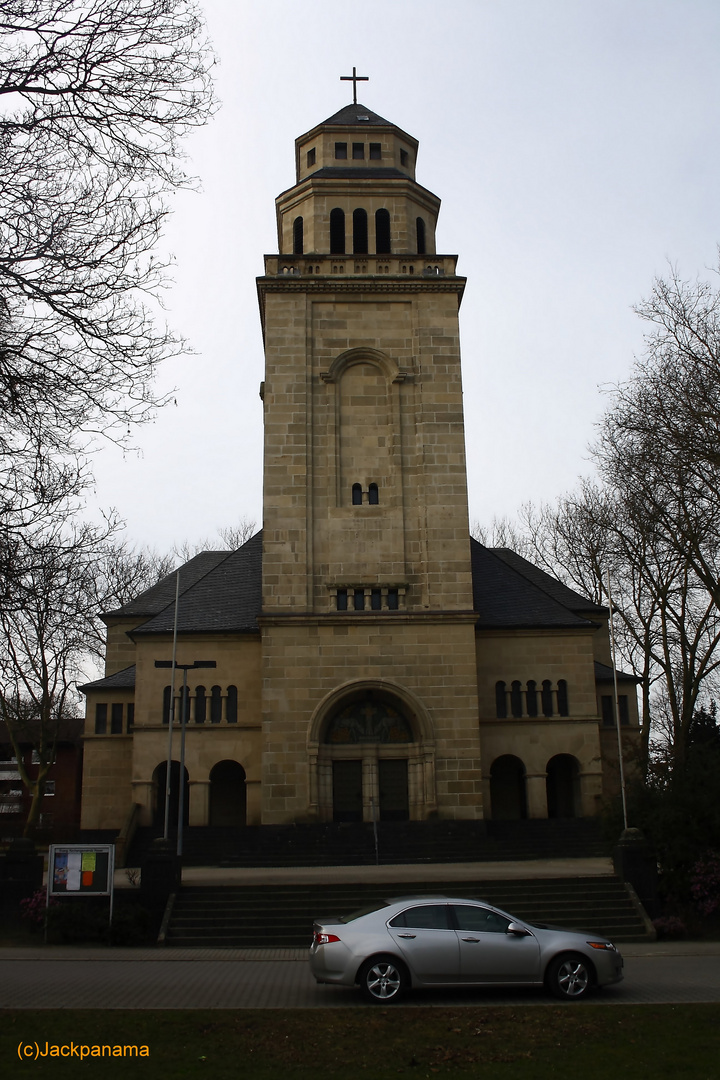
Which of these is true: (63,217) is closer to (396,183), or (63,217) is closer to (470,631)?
(470,631)

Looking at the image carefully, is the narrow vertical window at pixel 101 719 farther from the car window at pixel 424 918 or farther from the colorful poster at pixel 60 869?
the car window at pixel 424 918

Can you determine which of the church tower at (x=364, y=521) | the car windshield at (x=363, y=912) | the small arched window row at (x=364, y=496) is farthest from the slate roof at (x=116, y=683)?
the car windshield at (x=363, y=912)

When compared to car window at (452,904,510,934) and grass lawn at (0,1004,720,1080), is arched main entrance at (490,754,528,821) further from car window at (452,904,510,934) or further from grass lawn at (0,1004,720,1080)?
grass lawn at (0,1004,720,1080)

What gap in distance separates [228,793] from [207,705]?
384cm

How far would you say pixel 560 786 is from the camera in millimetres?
38250

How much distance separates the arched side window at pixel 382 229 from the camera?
3991 cm

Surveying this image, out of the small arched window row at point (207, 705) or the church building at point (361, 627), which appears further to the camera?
the small arched window row at point (207, 705)

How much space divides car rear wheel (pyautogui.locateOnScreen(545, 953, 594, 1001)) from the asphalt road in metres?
0.20

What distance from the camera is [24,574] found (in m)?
11.9

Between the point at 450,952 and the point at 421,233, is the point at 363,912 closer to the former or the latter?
the point at 450,952

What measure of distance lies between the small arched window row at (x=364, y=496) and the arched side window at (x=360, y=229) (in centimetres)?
1042

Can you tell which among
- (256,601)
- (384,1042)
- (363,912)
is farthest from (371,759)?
(384,1042)

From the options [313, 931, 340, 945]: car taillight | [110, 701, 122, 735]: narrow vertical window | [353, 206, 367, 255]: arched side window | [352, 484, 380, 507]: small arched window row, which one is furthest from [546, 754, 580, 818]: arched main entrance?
[313, 931, 340, 945]: car taillight

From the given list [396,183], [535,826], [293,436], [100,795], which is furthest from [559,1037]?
[396,183]
